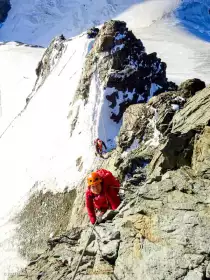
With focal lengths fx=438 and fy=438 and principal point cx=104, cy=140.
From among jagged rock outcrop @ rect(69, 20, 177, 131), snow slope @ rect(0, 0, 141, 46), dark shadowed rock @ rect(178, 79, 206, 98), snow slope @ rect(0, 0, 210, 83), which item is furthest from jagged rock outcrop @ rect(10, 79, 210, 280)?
snow slope @ rect(0, 0, 141, 46)

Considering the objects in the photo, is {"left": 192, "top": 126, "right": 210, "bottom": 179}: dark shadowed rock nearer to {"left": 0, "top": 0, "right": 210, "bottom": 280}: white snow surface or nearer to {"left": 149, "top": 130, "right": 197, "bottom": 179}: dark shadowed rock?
{"left": 149, "top": 130, "right": 197, "bottom": 179}: dark shadowed rock

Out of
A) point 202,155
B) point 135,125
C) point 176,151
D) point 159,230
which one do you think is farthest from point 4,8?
point 159,230

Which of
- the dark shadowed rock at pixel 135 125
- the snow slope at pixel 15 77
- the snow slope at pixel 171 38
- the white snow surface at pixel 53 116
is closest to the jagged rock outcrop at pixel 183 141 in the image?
the white snow surface at pixel 53 116

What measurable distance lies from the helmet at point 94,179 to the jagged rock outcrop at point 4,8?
436ft

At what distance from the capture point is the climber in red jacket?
11.9 metres

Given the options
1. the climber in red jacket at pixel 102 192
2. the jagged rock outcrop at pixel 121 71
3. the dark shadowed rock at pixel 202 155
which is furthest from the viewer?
the jagged rock outcrop at pixel 121 71

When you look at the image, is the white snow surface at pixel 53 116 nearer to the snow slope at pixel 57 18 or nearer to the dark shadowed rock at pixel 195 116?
the dark shadowed rock at pixel 195 116

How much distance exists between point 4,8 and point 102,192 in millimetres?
136658

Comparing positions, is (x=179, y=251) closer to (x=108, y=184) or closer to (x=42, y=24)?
(x=108, y=184)

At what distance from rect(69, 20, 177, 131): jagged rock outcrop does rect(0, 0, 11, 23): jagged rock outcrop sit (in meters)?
104

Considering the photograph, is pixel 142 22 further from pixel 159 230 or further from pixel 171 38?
pixel 159 230

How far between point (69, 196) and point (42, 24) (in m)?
109

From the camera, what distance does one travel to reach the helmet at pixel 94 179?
38.5 ft

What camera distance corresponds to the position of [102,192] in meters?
12.1
